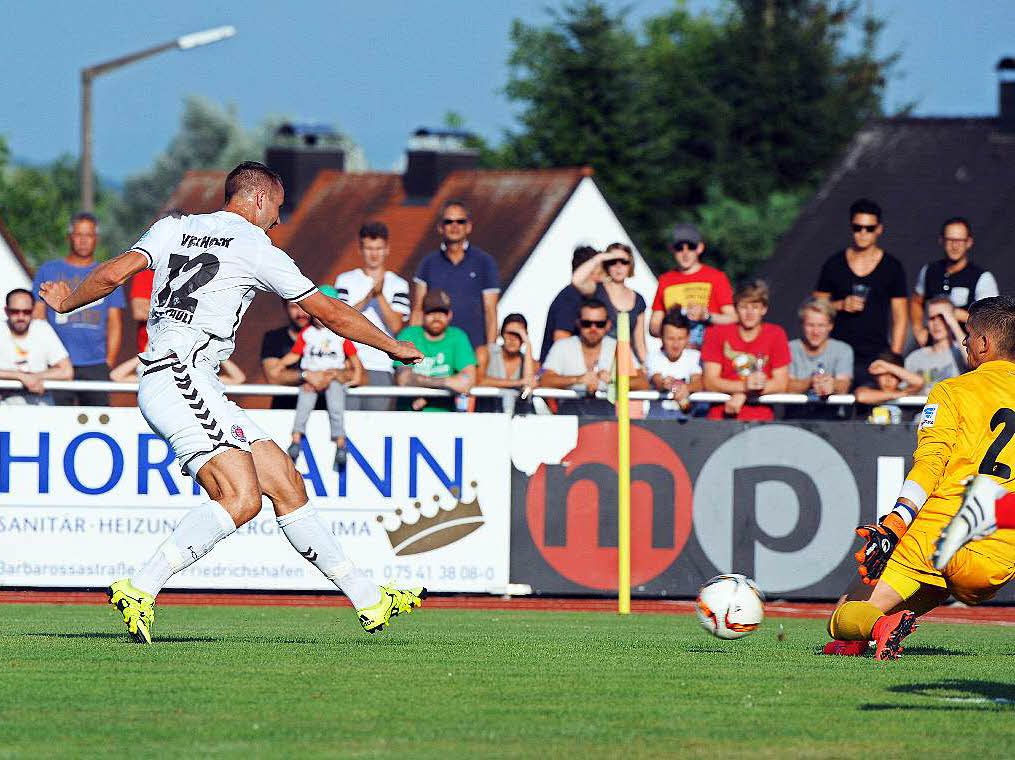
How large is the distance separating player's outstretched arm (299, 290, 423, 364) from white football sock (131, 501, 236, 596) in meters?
1.10

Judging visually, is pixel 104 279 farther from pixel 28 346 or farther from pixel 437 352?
pixel 28 346

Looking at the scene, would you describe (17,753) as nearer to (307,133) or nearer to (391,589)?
(391,589)

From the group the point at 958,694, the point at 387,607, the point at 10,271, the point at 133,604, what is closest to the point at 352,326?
the point at 387,607

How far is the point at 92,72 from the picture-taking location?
34719 millimetres

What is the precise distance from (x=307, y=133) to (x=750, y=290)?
135 feet

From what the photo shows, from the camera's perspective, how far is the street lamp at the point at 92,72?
113 feet

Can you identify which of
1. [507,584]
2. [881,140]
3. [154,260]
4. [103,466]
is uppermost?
[881,140]

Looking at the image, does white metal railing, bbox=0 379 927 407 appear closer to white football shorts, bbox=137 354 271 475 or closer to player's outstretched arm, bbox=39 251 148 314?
white football shorts, bbox=137 354 271 475

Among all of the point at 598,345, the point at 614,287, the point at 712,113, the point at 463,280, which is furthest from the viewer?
the point at 712,113

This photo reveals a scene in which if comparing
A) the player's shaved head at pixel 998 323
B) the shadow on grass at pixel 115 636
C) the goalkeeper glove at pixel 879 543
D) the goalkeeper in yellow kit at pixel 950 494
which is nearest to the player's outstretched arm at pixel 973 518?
the goalkeeper glove at pixel 879 543

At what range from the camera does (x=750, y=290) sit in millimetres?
15656

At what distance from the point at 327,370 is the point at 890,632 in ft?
22.1

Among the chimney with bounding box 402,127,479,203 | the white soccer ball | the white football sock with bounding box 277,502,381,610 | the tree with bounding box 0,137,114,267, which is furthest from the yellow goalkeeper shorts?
the tree with bounding box 0,137,114,267

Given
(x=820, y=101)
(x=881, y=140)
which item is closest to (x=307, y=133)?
(x=881, y=140)
